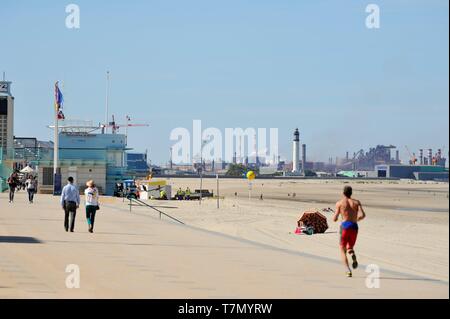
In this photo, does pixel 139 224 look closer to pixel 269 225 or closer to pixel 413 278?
pixel 269 225

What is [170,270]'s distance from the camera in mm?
12117

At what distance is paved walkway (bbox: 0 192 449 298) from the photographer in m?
9.95

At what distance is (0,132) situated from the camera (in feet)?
172

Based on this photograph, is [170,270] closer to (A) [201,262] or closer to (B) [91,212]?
(A) [201,262]

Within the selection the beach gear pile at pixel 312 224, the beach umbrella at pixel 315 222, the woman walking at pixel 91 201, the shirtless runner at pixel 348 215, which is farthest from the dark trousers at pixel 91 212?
the shirtless runner at pixel 348 215

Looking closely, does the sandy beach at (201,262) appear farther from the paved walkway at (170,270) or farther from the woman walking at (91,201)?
the woman walking at (91,201)

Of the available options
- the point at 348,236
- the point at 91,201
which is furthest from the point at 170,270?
the point at 91,201

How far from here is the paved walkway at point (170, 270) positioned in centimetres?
995

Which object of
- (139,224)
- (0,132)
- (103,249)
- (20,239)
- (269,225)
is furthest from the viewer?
(0,132)

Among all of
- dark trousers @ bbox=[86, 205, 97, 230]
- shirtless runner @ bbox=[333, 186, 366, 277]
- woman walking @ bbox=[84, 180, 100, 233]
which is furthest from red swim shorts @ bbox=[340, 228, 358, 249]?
dark trousers @ bbox=[86, 205, 97, 230]

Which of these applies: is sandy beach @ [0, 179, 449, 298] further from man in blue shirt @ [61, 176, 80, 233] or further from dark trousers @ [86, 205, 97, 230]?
man in blue shirt @ [61, 176, 80, 233]
